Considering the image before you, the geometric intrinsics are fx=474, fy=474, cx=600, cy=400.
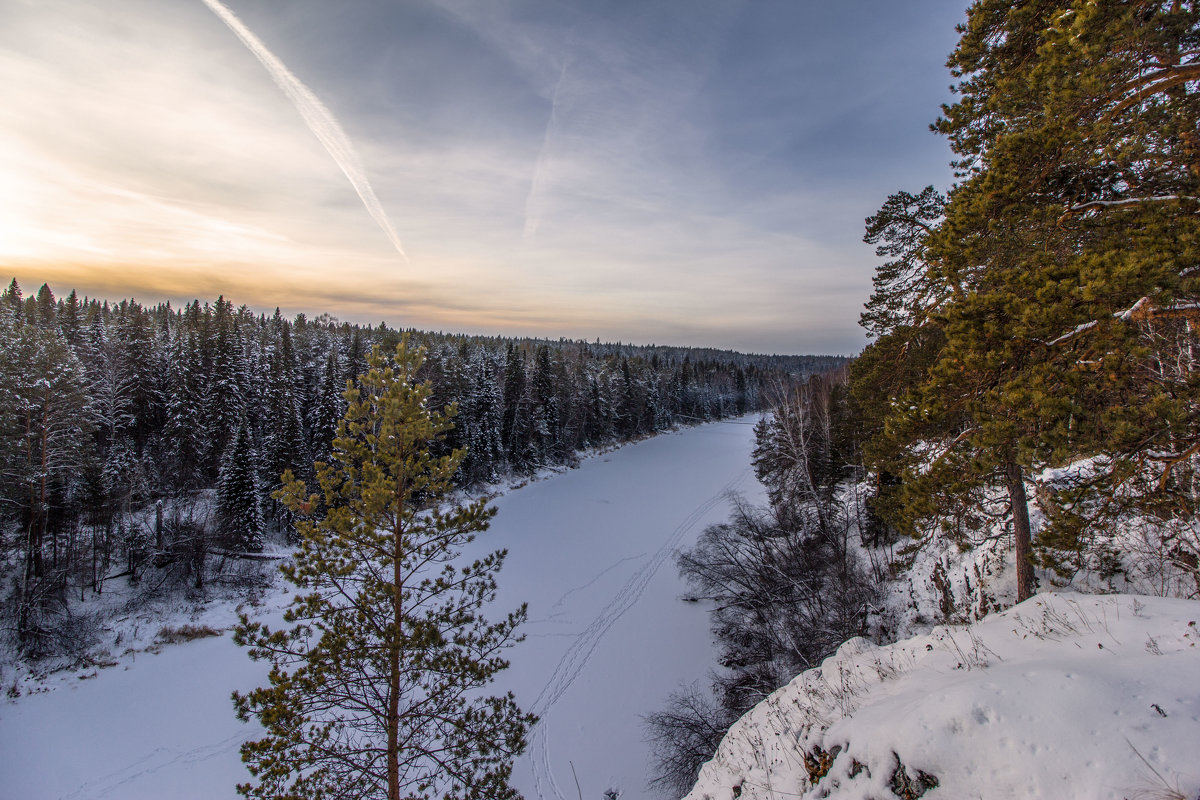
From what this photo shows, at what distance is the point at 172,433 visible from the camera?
29.0m

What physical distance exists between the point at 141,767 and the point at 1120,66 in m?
22.0

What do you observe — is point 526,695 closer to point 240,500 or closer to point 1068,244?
point 1068,244

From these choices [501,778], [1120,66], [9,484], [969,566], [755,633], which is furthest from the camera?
[9,484]

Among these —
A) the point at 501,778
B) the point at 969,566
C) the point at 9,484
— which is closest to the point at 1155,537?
the point at 969,566

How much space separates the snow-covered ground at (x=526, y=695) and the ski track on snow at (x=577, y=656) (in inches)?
1.6

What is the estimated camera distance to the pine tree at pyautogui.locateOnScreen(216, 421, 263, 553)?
22.1 m

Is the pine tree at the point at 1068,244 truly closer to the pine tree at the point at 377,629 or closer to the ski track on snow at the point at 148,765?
the pine tree at the point at 377,629

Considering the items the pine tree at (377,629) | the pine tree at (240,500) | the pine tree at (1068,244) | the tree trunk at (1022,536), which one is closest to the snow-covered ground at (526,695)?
the pine tree at (240,500)

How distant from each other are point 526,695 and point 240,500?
17582mm

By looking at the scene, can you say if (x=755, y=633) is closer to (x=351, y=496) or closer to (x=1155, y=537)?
(x=1155, y=537)

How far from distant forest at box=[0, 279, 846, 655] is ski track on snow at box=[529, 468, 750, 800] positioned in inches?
385

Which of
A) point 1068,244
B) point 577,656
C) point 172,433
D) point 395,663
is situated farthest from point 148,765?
point 172,433

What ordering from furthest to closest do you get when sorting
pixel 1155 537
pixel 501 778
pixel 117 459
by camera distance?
pixel 117 459, pixel 1155 537, pixel 501 778

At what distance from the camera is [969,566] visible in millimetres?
10039
